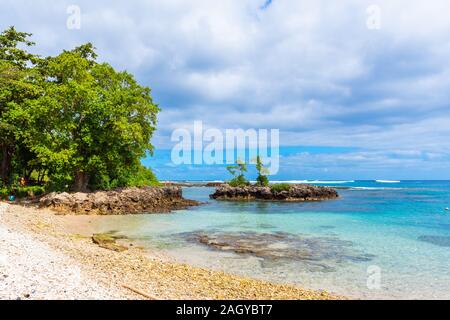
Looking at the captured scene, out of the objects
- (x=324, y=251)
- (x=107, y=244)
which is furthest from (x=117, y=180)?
(x=324, y=251)

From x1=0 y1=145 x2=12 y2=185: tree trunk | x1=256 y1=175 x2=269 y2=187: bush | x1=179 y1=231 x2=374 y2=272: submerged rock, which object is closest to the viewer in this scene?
x1=179 y1=231 x2=374 y2=272: submerged rock

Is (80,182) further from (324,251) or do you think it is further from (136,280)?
(136,280)

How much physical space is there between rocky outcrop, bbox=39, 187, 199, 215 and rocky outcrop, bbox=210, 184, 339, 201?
714 inches

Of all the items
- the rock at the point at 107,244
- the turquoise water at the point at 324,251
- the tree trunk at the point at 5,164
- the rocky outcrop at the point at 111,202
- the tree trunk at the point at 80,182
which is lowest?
the turquoise water at the point at 324,251

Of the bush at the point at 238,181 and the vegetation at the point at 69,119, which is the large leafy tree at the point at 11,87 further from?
the bush at the point at 238,181

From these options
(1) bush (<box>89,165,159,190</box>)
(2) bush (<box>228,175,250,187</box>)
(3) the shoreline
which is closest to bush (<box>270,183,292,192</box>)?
(2) bush (<box>228,175,250,187</box>)

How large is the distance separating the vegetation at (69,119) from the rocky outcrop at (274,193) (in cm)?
2400

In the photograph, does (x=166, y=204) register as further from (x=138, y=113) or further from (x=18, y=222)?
(x=18, y=222)

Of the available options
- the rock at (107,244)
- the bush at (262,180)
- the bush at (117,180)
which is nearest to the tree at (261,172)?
the bush at (262,180)

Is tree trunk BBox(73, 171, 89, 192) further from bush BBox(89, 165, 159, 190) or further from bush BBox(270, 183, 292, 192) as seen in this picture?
bush BBox(270, 183, 292, 192)

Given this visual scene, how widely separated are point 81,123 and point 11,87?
6.40 metres

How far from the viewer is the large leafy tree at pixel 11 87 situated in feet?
89.1

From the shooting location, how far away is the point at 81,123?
94.5 feet

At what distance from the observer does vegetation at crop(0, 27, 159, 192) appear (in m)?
26.9
